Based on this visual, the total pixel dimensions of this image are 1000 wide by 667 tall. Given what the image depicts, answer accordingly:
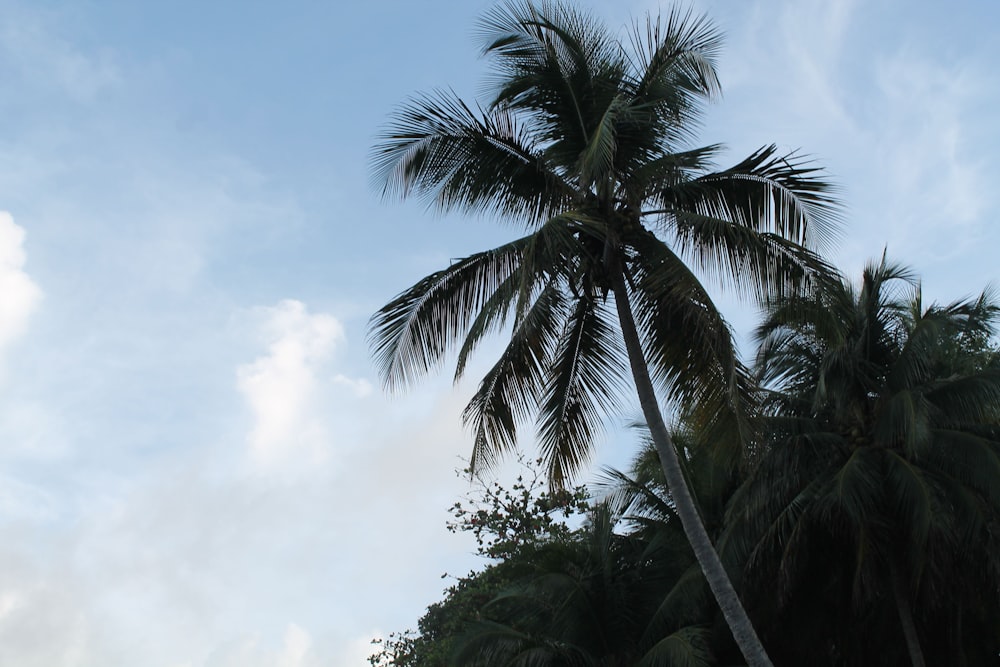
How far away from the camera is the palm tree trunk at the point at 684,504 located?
964 centimetres

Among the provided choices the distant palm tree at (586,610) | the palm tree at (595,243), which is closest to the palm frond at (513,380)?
the palm tree at (595,243)

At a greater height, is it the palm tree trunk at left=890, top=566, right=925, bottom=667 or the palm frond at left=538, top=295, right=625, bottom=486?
the palm frond at left=538, top=295, right=625, bottom=486

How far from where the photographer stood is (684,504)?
999cm

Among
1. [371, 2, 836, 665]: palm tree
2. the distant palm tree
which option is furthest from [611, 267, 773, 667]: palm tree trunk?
the distant palm tree

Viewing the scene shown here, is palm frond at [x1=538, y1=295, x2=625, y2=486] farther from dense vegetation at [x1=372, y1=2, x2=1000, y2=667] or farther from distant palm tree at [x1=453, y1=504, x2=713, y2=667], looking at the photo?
distant palm tree at [x1=453, y1=504, x2=713, y2=667]

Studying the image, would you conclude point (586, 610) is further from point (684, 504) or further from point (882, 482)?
point (684, 504)

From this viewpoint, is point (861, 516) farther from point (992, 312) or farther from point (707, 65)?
point (707, 65)

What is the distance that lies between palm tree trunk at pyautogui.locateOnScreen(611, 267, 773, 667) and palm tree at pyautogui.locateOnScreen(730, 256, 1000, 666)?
13.6 ft

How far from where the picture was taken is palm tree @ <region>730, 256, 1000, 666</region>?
45.9 ft

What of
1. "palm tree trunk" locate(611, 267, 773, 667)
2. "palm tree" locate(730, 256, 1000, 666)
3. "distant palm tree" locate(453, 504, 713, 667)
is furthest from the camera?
"distant palm tree" locate(453, 504, 713, 667)

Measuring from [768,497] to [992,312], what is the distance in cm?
476

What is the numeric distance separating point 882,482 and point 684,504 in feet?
19.2

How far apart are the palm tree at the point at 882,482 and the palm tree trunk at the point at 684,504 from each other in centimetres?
414

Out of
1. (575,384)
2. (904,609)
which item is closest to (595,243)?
(575,384)
